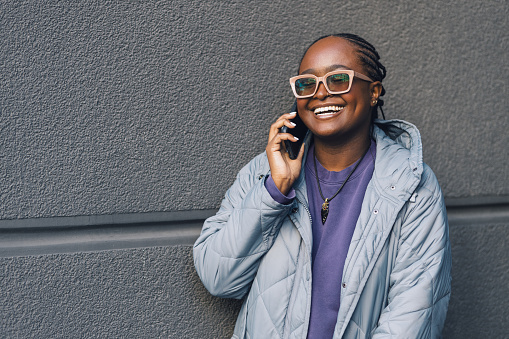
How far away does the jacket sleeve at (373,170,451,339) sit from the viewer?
1.69 m

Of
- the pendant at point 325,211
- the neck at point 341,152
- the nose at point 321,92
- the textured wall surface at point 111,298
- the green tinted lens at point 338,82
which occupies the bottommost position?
the textured wall surface at point 111,298

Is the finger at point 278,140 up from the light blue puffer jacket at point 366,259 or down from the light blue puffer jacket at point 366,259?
up

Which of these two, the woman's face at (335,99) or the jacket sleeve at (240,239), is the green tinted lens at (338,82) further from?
the jacket sleeve at (240,239)

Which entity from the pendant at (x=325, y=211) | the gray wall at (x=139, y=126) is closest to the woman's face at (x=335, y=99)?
the pendant at (x=325, y=211)

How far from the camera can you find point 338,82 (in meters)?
1.84

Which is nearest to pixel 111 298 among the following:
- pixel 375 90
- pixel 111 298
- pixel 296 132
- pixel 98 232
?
pixel 111 298

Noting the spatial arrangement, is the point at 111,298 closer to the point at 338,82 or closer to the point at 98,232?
the point at 98,232

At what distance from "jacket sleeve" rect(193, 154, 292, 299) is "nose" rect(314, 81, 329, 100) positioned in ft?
1.18

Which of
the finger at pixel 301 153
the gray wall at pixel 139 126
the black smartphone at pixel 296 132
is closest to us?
the finger at pixel 301 153

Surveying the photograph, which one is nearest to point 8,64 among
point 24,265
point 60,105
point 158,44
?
point 60,105

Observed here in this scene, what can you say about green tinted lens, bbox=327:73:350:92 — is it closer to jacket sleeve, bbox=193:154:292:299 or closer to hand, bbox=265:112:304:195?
hand, bbox=265:112:304:195

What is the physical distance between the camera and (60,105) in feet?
7.09

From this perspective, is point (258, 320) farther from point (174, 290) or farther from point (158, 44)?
point (158, 44)

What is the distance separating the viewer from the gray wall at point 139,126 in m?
2.14
